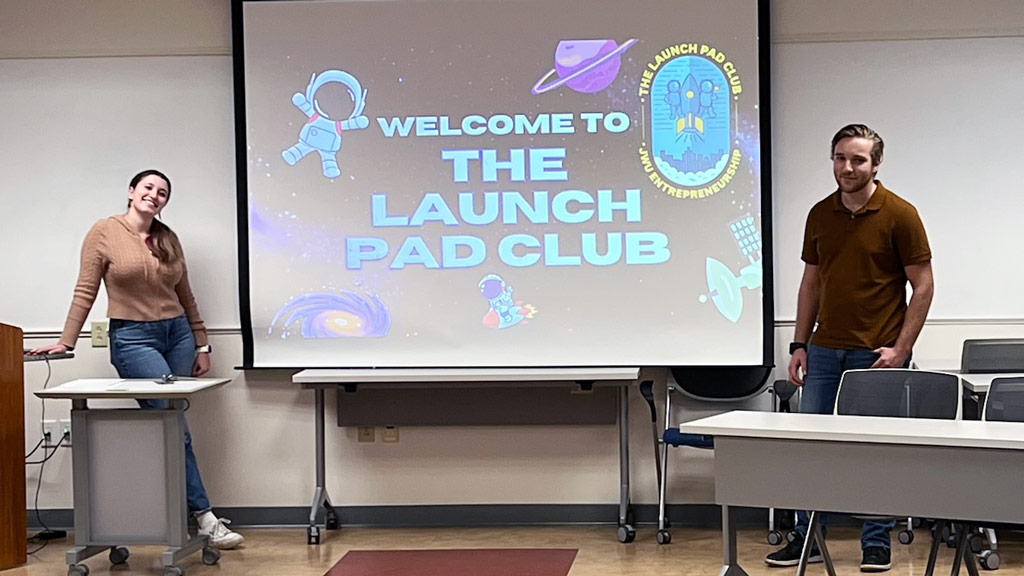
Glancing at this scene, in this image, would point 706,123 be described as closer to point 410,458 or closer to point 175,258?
point 410,458

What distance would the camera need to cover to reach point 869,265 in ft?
14.5

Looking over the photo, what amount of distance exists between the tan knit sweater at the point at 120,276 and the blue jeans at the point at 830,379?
2.75 meters

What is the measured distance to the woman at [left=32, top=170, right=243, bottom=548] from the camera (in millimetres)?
5062

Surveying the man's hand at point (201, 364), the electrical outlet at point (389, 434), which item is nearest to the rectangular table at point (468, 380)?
the electrical outlet at point (389, 434)

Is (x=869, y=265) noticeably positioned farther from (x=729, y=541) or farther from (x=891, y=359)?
(x=729, y=541)

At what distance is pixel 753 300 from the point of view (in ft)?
18.1

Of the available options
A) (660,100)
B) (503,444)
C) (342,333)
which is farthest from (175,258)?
(660,100)

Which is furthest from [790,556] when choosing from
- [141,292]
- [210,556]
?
[141,292]

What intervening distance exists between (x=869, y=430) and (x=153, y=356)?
10.2 ft

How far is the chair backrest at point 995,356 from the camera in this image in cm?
516

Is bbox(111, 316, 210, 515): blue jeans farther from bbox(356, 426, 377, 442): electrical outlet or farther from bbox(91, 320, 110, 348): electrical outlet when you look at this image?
bbox(356, 426, 377, 442): electrical outlet

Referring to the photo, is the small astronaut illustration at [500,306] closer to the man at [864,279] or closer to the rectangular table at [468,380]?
the rectangular table at [468,380]

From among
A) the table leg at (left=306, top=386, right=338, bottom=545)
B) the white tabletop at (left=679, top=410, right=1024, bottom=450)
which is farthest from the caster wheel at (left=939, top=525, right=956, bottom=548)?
the table leg at (left=306, top=386, right=338, bottom=545)

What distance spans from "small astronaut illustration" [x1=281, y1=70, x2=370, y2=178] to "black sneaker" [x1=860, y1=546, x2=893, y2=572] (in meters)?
2.92
